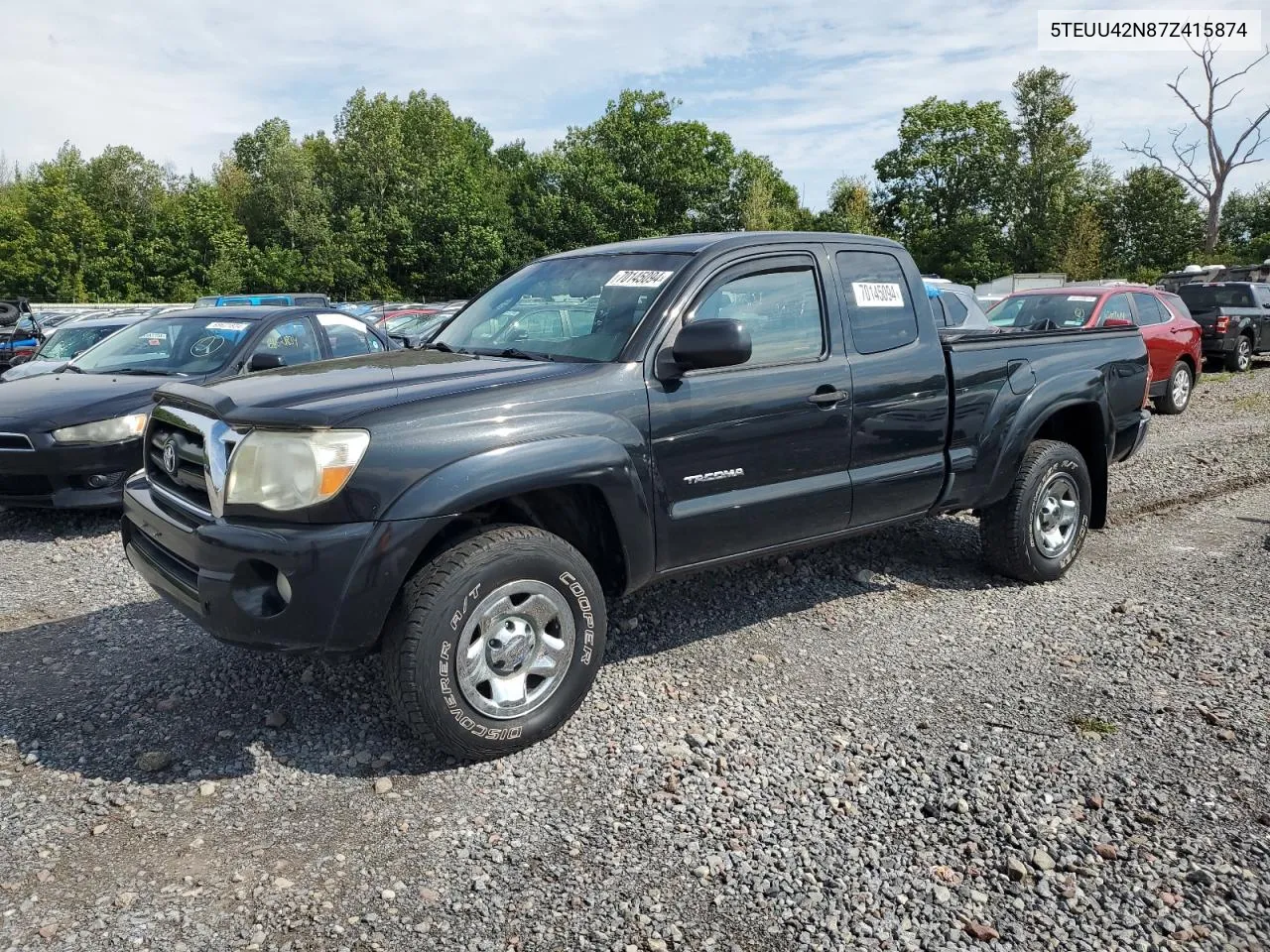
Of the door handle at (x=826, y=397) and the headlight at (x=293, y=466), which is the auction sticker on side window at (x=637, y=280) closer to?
the door handle at (x=826, y=397)

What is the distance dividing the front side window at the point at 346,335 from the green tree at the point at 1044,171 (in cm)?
5166

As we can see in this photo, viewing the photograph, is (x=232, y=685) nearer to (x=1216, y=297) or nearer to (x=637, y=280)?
(x=637, y=280)

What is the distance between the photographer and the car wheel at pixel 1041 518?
5.19m

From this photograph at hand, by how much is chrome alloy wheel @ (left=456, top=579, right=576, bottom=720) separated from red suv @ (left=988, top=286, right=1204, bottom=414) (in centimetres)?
1009

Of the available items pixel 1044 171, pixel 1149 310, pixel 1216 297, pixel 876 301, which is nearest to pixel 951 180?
pixel 1044 171

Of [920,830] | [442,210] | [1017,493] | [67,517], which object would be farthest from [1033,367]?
[442,210]

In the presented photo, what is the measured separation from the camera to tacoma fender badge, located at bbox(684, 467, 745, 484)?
3.82 m

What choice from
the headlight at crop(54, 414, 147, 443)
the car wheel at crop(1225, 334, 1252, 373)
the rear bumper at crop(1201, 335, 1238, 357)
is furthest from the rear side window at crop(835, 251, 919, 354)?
the car wheel at crop(1225, 334, 1252, 373)

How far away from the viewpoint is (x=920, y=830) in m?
2.99

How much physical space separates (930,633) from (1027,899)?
208 centimetres

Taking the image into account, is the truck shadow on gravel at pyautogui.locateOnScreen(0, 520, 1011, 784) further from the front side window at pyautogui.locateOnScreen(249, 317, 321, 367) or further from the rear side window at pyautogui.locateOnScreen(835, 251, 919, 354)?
the front side window at pyautogui.locateOnScreen(249, 317, 321, 367)

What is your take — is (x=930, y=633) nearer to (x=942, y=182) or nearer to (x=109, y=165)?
(x=942, y=182)

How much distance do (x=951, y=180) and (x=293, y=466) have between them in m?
58.7

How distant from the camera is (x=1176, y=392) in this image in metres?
12.7
